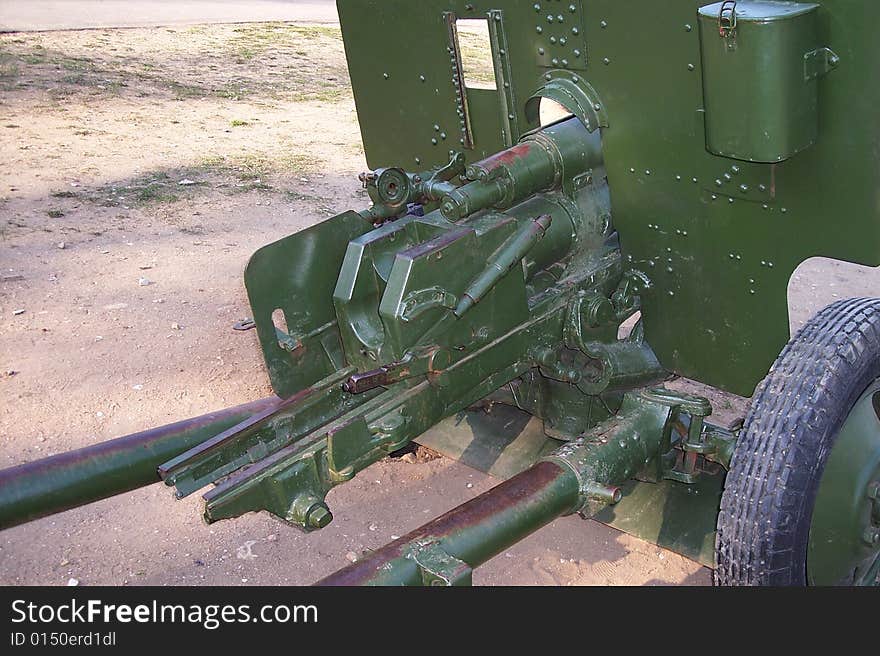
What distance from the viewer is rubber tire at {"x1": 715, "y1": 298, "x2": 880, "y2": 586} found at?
2.75 meters

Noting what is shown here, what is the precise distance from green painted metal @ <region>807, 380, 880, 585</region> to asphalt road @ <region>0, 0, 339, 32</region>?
42.1ft

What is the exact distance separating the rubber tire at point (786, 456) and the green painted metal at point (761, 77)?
0.60 m

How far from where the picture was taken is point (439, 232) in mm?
3365

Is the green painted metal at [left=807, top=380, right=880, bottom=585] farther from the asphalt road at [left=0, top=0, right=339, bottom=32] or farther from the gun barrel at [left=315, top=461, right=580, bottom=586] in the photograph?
the asphalt road at [left=0, top=0, right=339, bottom=32]

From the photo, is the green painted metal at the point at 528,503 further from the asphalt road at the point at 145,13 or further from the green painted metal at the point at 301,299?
the asphalt road at the point at 145,13

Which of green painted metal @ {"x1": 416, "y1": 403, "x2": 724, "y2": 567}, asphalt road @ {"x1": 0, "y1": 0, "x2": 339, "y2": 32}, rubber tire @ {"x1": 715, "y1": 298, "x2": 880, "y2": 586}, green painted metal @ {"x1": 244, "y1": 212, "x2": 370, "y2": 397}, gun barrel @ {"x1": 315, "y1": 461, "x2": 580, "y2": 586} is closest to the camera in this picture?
gun barrel @ {"x1": 315, "y1": 461, "x2": 580, "y2": 586}

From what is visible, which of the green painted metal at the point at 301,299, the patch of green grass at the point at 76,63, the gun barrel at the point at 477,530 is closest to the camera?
the gun barrel at the point at 477,530

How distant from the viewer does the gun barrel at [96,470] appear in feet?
10.4

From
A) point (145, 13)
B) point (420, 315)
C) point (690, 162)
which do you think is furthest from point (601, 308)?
point (145, 13)

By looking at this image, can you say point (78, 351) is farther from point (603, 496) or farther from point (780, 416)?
point (780, 416)

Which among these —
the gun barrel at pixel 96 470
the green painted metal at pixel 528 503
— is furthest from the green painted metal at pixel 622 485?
the gun barrel at pixel 96 470

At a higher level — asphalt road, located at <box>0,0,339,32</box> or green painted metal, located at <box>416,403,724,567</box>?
asphalt road, located at <box>0,0,339,32</box>

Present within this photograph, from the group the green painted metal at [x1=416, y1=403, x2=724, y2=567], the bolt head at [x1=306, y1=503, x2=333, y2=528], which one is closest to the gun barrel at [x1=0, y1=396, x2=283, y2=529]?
the bolt head at [x1=306, y1=503, x2=333, y2=528]

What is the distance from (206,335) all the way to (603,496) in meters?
3.38
